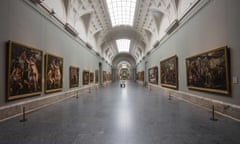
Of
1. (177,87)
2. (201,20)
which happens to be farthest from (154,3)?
(177,87)

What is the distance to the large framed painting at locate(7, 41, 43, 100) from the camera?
4824 millimetres

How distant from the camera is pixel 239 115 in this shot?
4.15 m

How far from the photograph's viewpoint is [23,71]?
5.48m

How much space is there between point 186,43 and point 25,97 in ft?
32.3

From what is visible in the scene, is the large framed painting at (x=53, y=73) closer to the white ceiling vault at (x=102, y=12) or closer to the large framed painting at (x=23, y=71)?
the large framed painting at (x=23, y=71)

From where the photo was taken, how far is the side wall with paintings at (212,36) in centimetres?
440

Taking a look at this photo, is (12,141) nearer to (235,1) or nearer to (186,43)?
(235,1)

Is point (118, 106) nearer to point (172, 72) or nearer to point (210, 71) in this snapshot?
point (210, 71)

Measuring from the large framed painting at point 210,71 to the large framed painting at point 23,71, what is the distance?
8.76 m

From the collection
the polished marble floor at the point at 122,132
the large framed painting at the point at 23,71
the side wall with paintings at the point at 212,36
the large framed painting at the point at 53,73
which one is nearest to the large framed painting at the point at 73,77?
the large framed painting at the point at 53,73

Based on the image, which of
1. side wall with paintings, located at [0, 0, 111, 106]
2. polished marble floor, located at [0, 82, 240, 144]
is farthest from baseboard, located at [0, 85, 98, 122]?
polished marble floor, located at [0, 82, 240, 144]

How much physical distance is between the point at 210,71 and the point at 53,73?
9.23m

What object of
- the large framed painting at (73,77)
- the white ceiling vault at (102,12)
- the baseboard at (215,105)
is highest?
the white ceiling vault at (102,12)

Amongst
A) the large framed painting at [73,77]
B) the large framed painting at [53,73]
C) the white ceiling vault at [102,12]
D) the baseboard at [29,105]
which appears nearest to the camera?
the baseboard at [29,105]
